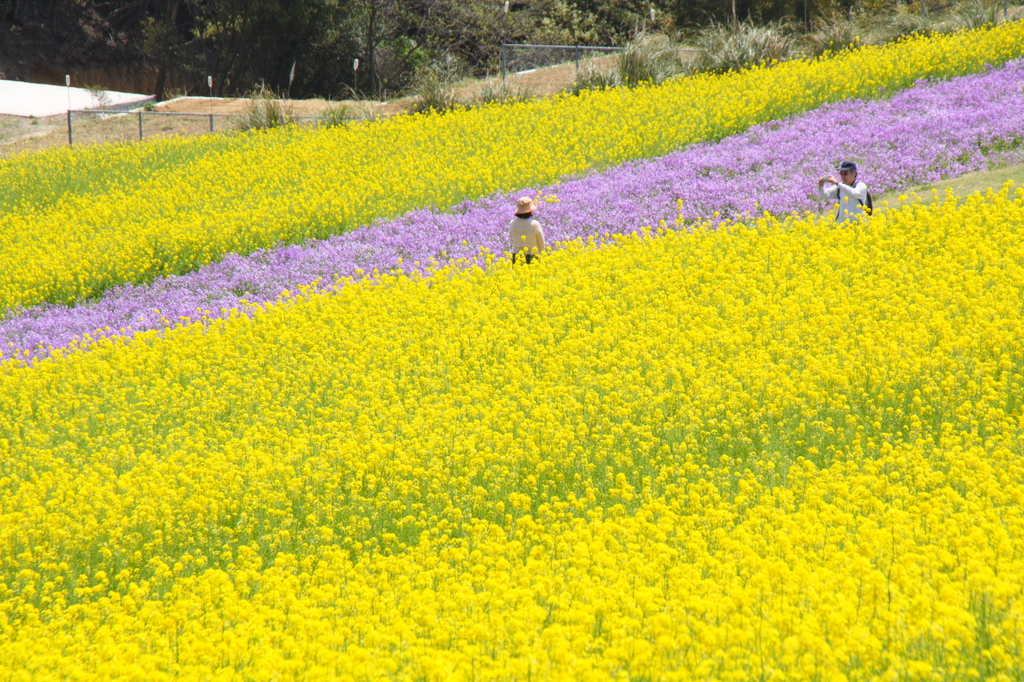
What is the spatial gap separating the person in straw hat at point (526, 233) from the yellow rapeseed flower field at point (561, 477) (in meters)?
0.56

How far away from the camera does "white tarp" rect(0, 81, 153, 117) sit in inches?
1360

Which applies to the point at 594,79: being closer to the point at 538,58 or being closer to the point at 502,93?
the point at 502,93

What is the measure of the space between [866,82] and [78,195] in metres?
17.2

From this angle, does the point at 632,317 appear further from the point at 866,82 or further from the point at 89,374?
the point at 866,82

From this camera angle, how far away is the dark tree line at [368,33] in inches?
1348

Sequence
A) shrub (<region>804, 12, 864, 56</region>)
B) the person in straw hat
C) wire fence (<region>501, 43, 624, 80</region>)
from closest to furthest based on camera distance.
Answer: the person in straw hat, shrub (<region>804, 12, 864, 56</region>), wire fence (<region>501, 43, 624, 80</region>)

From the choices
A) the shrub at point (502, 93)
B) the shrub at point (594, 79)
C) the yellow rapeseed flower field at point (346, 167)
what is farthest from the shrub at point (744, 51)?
the shrub at point (502, 93)

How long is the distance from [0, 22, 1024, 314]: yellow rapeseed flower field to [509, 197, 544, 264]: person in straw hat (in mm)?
4350

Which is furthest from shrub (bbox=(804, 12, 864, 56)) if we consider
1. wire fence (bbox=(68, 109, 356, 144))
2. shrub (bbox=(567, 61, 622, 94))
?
wire fence (bbox=(68, 109, 356, 144))

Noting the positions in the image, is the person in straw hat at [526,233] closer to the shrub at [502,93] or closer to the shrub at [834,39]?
the shrub at [502,93]

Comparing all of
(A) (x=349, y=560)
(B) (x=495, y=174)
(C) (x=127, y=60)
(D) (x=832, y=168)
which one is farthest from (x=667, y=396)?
(C) (x=127, y=60)

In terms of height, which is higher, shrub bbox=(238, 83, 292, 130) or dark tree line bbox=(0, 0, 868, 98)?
dark tree line bbox=(0, 0, 868, 98)

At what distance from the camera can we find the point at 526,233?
12.4 meters

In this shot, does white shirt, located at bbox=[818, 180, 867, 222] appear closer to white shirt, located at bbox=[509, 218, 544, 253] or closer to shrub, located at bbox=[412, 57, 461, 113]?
white shirt, located at bbox=[509, 218, 544, 253]
